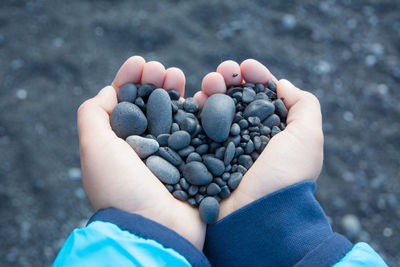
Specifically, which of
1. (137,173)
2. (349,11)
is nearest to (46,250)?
(137,173)

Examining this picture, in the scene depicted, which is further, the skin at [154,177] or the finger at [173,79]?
the finger at [173,79]

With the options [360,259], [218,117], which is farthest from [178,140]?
[360,259]

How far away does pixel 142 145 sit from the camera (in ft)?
3.60

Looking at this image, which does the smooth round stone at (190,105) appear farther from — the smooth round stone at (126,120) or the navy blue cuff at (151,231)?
the navy blue cuff at (151,231)

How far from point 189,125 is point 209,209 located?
0.27 metres

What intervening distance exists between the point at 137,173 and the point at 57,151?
729mm

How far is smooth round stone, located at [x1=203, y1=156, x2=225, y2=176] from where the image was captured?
1.08 metres

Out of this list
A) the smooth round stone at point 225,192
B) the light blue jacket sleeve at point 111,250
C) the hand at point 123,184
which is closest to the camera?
the light blue jacket sleeve at point 111,250

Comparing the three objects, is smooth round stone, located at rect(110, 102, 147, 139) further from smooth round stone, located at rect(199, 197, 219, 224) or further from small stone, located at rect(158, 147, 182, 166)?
smooth round stone, located at rect(199, 197, 219, 224)

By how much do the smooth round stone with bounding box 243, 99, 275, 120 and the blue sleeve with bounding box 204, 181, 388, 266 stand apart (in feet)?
0.86

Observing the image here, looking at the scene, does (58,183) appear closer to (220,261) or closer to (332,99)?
(220,261)

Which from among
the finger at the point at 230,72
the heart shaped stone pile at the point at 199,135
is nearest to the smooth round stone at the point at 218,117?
the heart shaped stone pile at the point at 199,135

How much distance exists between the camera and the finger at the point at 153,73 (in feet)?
3.97

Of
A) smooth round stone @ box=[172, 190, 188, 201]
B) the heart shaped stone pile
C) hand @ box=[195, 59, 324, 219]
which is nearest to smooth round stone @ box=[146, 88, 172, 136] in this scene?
the heart shaped stone pile
